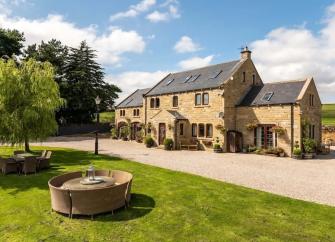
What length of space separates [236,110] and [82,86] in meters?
29.7

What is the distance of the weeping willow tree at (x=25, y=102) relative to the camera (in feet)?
55.1

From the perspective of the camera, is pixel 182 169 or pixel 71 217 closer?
pixel 71 217

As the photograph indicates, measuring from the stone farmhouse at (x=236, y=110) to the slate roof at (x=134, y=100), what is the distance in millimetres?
6300

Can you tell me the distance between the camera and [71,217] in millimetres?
8625

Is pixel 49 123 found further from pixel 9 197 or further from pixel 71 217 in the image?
pixel 71 217

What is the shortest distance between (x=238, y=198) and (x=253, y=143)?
1567 cm

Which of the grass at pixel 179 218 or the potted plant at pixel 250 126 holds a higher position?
the potted plant at pixel 250 126

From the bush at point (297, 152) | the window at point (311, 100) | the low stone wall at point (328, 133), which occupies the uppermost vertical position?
the window at point (311, 100)

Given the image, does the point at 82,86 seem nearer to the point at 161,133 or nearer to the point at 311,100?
the point at 161,133

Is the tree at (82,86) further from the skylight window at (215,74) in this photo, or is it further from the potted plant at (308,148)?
the potted plant at (308,148)

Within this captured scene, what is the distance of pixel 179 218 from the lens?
8641mm

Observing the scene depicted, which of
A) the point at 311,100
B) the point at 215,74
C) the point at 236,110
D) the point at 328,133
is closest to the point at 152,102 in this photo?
the point at 215,74

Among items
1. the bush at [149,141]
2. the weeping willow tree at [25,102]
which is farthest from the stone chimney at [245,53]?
the weeping willow tree at [25,102]

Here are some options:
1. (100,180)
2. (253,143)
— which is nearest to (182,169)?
(100,180)
